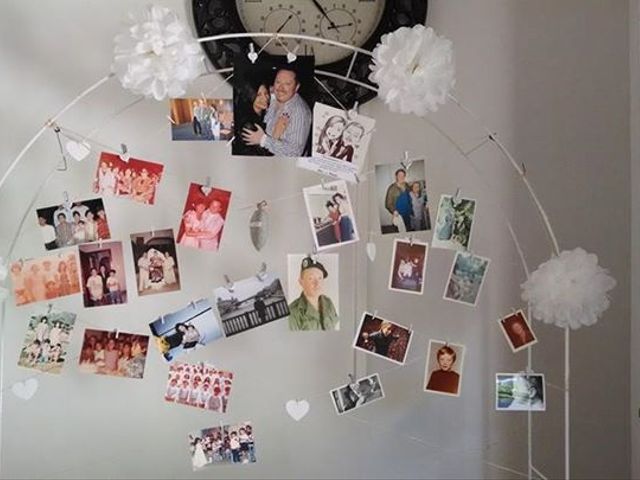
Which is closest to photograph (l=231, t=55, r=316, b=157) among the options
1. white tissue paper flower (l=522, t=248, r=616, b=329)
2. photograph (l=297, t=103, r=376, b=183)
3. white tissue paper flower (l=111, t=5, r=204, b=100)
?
photograph (l=297, t=103, r=376, b=183)

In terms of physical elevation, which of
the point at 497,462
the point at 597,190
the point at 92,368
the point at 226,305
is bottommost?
the point at 497,462

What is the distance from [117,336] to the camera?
4.17ft

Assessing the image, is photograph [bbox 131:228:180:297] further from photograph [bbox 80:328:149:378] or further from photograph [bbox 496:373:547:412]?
photograph [bbox 496:373:547:412]


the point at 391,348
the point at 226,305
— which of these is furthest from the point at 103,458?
the point at 391,348

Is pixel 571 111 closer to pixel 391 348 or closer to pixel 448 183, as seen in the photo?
pixel 448 183

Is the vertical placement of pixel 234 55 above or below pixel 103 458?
above

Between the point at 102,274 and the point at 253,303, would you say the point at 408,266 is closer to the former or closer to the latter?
the point at 253,303

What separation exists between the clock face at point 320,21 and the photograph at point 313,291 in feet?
1.30

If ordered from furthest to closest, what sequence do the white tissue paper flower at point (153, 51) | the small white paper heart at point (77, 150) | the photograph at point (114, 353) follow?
the photograph at point (114, 353), the small white paper heart at point (77, 150), the white tissue paper flower at point (153, 51)

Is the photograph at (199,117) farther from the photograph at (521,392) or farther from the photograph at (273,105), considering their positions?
the photograph at (521,392)

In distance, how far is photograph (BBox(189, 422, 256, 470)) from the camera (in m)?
1.23

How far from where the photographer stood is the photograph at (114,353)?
1.26 meters

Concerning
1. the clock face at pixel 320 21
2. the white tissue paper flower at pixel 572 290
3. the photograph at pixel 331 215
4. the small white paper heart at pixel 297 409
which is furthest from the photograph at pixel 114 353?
the white tissue paper flower at pixel 572 290

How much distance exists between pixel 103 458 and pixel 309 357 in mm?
456
